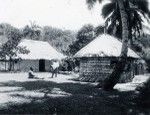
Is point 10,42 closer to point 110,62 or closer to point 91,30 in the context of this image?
point 91,30

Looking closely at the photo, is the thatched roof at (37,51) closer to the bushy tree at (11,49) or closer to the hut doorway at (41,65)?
the bushy tree at (11,49)

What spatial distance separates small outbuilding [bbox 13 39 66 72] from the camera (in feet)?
151

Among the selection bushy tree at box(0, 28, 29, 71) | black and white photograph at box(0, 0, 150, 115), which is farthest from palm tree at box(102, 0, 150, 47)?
bushy tree at box(0, 28, 29, 71)

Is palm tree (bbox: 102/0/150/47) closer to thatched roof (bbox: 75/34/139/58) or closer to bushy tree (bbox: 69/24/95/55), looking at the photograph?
thatched roof (bbox: 75/34/139/58)

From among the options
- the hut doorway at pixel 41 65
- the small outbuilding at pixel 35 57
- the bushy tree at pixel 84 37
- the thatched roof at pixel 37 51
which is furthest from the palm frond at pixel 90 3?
the hut doorway at pixel 41 65

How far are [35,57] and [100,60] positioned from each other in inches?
760

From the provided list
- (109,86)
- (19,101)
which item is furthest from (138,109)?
(109,86)

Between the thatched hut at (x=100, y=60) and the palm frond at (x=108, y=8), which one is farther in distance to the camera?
the palm frond at (x=108, y=8)

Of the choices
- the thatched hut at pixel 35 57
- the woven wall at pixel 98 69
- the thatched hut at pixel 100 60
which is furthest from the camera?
the thatched hut at pixel 35 57

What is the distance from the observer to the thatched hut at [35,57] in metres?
45.8

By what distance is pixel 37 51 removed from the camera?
1895 inches

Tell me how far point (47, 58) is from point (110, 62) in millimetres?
19902

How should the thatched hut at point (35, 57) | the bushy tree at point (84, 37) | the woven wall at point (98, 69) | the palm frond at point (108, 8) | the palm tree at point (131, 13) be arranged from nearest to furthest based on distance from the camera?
the woven wall at point (98, 69) → the palm tree at point (131, 13) → the palm frond at point (108, 8) → the thatched hut at point (35, 57) → the bushy tree at point (84, 37)

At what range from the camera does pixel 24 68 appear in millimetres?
46250
